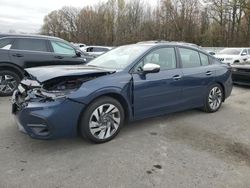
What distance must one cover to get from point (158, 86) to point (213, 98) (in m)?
1.91

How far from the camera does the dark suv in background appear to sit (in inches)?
289

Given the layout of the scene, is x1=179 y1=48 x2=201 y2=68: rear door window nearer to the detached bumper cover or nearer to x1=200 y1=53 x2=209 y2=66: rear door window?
x1=200 y1=53 x2=209 y2=66: rear door window

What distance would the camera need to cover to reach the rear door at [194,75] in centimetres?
544

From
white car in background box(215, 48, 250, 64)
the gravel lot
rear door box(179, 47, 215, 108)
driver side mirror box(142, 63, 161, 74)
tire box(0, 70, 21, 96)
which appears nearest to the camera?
the gravel lot

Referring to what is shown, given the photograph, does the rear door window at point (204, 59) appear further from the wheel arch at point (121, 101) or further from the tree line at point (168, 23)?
the tree line at point (168, 23)

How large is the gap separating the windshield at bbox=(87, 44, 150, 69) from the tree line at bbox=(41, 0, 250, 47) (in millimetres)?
37665

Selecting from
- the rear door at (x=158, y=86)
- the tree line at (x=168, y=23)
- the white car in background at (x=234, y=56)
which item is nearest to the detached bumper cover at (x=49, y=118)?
the rear door at (x=158, y=86)

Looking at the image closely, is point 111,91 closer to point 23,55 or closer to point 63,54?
point 23,55

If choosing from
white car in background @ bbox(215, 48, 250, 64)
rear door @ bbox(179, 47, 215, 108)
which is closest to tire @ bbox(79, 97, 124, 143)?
rear door @ bbox(179, 47, 215, 108)

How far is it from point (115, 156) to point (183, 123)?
2031mm

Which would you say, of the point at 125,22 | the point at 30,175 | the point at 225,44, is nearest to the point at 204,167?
the point at 30,175

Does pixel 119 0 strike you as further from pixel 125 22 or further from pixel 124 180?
pixel 124 180

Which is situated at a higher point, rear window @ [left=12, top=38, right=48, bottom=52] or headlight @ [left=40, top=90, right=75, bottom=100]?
rear window @ [left=12, top=38, right=48, bottom=52]

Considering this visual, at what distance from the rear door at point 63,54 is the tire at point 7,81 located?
119 cm
